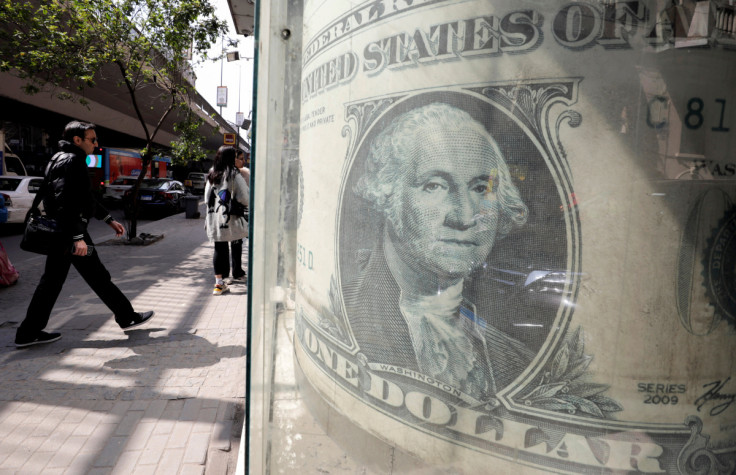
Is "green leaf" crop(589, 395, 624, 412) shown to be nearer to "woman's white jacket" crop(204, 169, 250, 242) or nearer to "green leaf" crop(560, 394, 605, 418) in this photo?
"green leaf" crop(560, 394, 605, 418)

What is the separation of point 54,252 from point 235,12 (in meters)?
6.14

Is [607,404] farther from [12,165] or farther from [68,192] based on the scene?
[12,165]

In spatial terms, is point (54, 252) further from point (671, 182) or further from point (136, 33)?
point (136, 33)

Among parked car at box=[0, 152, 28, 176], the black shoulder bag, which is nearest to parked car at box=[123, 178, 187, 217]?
parked car at box=[0, 152, 28, 176]

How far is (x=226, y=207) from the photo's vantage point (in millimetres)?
6602

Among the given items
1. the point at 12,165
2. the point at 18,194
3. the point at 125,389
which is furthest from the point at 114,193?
the point at 125,389

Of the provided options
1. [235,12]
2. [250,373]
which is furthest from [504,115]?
[235,12]

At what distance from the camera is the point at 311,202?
1.89m

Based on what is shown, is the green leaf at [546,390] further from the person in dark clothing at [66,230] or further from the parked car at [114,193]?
the parked car at [114,193]

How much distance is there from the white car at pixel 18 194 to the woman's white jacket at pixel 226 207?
10137 mm

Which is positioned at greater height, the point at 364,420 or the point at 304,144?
the point at 304,144

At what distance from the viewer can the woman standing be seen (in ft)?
21.6
